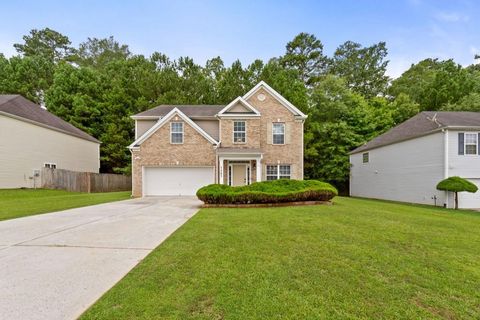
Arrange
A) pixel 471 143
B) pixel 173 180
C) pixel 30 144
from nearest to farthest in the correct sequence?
1. pixel 471 143
2. pixel 173 180
3. pixel 30 144

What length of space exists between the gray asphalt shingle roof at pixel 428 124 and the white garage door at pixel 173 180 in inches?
542

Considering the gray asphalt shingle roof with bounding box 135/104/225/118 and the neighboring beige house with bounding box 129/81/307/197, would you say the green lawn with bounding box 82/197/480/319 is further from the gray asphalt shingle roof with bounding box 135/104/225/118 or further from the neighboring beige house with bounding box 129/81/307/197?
the gray asphalt shingle roof with bounding box 135/104/225/118

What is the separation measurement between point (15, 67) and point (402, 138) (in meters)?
42.1

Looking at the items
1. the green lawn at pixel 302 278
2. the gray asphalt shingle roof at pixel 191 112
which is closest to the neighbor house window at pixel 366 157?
the gray asphalt shingle roof at pixel 191 112

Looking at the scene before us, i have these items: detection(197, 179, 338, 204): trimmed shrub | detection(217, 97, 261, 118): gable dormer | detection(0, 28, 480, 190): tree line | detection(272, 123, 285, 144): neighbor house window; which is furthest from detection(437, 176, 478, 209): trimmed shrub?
detection(217, 97, 261, 118): gable dormer

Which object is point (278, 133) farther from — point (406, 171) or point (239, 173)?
point (406, 171)

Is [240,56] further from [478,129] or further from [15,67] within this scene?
[15,67]

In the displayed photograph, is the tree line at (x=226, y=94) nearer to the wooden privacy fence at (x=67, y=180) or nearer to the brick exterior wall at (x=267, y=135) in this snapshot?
the brick exterior wall at (x=267, y=135)

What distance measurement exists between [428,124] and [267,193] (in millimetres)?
13023

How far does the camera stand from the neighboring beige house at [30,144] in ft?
55.6

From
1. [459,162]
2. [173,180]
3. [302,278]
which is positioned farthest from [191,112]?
[459,162]

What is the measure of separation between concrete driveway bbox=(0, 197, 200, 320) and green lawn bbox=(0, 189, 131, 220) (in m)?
1.94

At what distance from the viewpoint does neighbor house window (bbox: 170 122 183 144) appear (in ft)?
54.5

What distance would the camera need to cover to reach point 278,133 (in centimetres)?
1775
